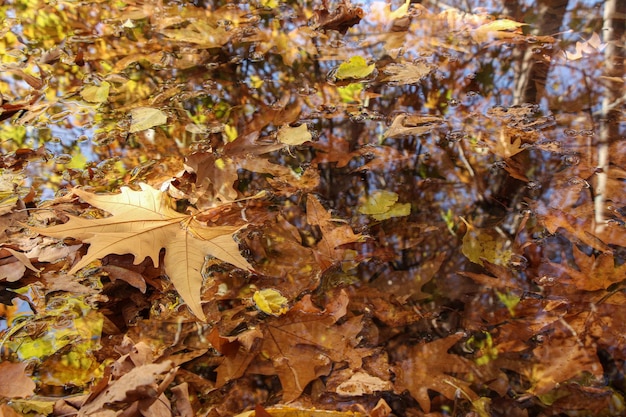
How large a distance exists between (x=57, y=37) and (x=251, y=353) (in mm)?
1918

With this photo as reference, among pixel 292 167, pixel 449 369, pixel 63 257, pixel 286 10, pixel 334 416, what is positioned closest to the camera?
pixel 334 416

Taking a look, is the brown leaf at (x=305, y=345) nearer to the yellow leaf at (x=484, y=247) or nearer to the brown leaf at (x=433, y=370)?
the brown leaf at (x=433, y=370)

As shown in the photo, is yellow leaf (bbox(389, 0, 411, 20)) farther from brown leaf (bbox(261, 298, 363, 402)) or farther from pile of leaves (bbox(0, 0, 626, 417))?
brown leaf (bbox(261, 298, 363, 402))

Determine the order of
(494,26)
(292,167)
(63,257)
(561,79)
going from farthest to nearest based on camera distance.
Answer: (494,26) < (561,79) < (292,167) < (63,257)

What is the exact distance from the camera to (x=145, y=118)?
176 cm

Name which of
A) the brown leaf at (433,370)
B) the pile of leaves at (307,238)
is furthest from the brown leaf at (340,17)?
the brown leaf at (433,370)

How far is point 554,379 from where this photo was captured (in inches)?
40.8

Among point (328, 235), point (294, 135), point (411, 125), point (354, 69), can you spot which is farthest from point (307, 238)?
point (354, 69)

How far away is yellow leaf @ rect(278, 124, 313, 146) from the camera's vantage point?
1638mm

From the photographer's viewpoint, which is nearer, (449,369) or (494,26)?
(449,369)

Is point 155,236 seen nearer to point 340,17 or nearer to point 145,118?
point 145,118

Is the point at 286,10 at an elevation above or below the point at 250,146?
above

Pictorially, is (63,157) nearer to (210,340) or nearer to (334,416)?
(210,340)

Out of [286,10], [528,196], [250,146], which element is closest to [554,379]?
[528,196]
